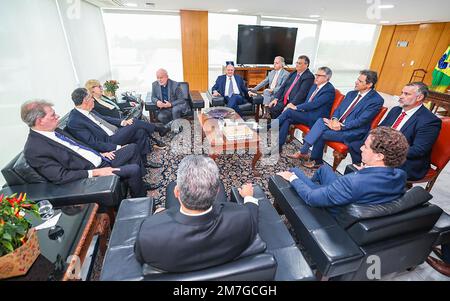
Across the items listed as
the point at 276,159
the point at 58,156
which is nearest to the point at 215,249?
the point at 58,156

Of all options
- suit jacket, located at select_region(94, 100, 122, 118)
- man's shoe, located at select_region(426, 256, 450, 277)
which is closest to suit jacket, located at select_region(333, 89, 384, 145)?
man's shoe, located at select_region(426, 256, 450, 277)

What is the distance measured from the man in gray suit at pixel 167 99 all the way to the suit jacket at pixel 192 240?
334 cm

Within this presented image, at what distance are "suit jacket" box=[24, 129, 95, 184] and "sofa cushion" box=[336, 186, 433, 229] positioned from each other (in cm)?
213

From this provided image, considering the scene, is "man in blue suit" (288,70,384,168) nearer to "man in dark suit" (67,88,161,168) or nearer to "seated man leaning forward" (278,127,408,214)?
"seated man leaning forward" (278,127,408,214)

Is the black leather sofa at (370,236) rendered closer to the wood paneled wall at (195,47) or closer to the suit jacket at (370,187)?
the suit jacket at (370,187)

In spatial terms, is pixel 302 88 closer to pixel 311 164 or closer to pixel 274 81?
pixel 274 81

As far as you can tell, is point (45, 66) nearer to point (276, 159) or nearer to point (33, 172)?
point (33, 172)

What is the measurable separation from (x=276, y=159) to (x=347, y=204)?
1.91 metres

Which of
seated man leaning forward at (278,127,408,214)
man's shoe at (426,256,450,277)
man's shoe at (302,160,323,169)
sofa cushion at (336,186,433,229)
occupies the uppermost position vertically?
seated man leaning forward at (278,127,408,214)

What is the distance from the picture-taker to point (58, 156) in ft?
6.04

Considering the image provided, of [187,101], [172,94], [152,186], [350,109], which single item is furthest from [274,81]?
[152,186]

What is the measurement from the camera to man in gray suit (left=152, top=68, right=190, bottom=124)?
4086mm

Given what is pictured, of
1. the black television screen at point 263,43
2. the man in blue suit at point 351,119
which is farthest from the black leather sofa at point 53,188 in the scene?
the black television screen at point 263,43

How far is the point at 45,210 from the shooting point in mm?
1545
